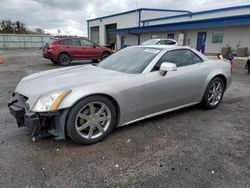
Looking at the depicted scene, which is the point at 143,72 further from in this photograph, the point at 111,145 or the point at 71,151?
the point at 71,151

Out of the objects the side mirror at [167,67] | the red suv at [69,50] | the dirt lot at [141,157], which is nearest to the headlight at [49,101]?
the dirt lot at [141,157]

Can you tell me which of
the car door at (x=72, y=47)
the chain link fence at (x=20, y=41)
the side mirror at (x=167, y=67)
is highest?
the chain link fence at (x=20, y=41)

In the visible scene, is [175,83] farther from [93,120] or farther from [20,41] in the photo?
[20,41]

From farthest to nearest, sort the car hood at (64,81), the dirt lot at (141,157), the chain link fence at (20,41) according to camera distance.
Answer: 1. the chain link fence at (20,41)
2. the car hood at (64,81)
3. the dirt lot at (141,157)

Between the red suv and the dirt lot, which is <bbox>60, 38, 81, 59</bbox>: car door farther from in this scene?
the dirt lot

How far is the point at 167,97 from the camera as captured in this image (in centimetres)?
355

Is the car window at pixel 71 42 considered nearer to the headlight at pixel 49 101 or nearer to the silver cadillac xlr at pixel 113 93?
the silver cadillac xlr at pixel 113 93

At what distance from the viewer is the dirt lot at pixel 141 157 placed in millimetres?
2232

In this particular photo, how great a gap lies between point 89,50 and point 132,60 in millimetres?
9183

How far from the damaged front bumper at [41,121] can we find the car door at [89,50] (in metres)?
9.84

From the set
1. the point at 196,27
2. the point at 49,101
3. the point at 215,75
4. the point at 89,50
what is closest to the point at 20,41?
the point at 89,50

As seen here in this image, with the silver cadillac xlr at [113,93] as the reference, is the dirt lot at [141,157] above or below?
below

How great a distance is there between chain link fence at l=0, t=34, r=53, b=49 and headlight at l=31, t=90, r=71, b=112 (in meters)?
33.4

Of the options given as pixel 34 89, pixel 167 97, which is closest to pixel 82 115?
pixel 34 89
